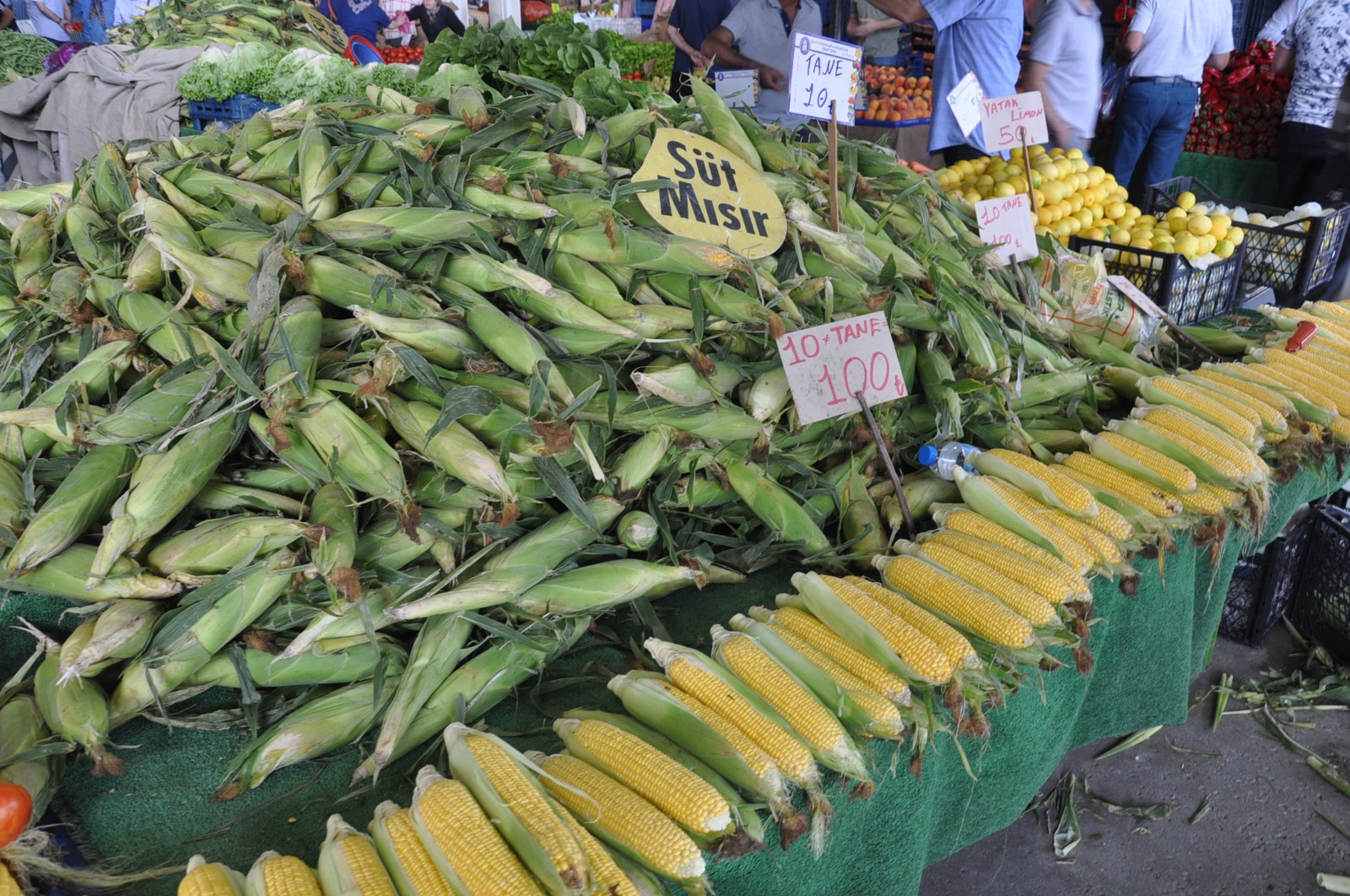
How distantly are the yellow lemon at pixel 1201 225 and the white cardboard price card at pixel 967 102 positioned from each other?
3.11 feet

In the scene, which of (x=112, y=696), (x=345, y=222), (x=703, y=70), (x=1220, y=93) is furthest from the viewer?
(x=1220, y=93)

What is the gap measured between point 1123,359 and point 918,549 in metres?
1.13

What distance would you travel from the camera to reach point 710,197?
1.65 m

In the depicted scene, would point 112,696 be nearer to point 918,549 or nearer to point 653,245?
point 653,245

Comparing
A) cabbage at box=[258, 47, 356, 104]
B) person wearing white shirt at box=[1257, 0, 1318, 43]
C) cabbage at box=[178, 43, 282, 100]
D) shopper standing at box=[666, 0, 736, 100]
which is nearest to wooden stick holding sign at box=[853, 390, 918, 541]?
cabbage at box=[258, 47, 356, 104]

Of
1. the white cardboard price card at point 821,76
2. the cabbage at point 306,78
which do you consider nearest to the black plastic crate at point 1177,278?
the white cardboard price card at point 821,76

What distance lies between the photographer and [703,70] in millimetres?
1933

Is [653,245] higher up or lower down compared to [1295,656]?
higher up

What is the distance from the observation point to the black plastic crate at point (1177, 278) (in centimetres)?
275

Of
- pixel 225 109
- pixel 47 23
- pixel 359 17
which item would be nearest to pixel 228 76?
pixel 225 109

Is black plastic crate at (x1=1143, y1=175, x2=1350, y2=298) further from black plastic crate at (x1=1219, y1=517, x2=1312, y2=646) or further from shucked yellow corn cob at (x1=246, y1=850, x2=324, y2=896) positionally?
shucked yellow corn cob at (x1=246, y1=850, x2=324, y2=896)

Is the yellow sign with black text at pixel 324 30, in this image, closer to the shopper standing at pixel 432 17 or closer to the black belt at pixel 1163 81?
the shopper standing at pixel 432 17

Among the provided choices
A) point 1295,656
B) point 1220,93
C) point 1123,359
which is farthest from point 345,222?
point 1220,93

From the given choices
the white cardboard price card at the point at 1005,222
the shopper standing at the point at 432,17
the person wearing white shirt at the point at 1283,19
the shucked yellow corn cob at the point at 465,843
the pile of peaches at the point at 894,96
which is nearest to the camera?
the shucked yellow corn cob at the point at 465,843
